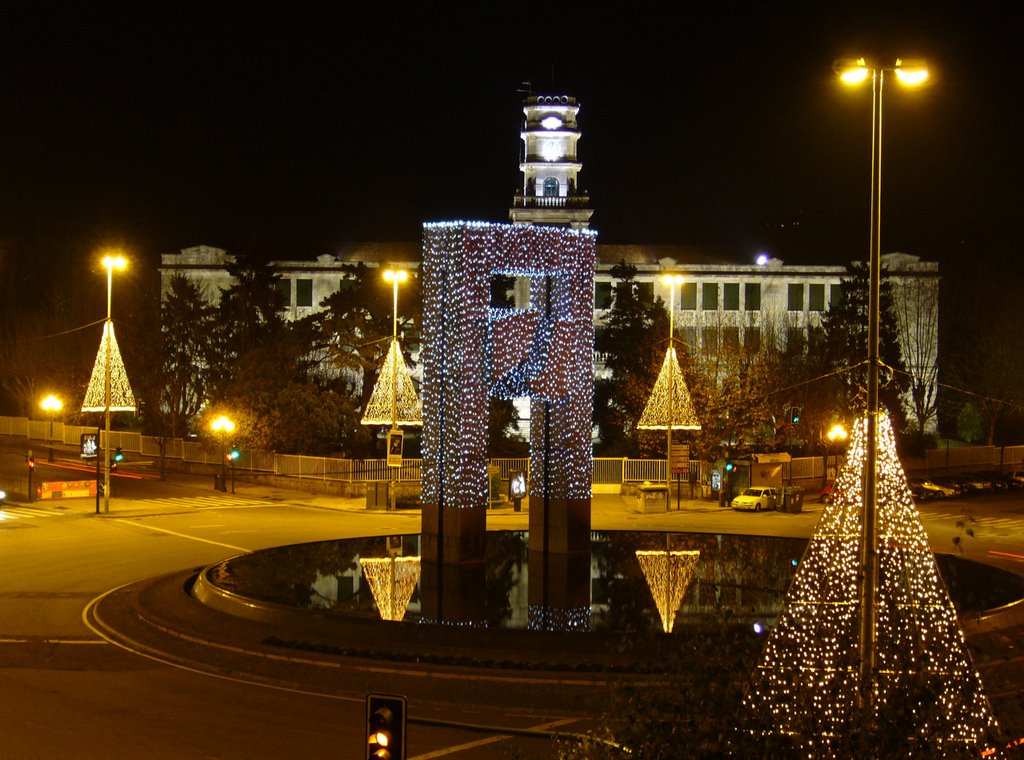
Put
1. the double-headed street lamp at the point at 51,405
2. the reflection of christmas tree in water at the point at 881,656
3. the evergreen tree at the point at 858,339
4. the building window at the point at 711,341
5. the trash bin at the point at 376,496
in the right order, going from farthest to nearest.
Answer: the evergreen tree at the point at 858,339
the building window at the point at 711,341
the double-headed street lamp at the point at 51,405
the trash bin at the point at 376,496
the reflection of christmas tree in water at the point at 881,656

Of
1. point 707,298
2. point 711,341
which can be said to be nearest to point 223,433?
point 711,341

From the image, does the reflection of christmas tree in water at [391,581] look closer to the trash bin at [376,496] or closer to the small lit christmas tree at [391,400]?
the small lit christmas tree at [391,400]

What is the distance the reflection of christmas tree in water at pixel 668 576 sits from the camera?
67.7 feet

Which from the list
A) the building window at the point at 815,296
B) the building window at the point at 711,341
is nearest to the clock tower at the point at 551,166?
the building window at the point at 711,341

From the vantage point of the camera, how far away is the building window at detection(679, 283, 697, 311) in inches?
3489

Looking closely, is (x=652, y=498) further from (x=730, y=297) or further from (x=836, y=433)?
(x=730, y=297)

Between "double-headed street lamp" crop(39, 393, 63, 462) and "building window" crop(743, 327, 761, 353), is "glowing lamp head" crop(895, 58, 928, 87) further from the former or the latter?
"double-headed street lamp" crop(39, 393, 63, 462)

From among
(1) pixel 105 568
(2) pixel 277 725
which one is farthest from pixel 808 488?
(2) pixel 277 725

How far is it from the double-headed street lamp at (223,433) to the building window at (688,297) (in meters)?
45.6

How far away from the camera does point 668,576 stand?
963 inches

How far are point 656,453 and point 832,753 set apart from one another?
155ft

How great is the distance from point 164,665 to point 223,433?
113ft

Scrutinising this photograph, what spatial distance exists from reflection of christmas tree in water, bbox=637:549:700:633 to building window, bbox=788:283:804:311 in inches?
2526

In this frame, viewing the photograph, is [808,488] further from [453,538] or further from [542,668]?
[542,668]
